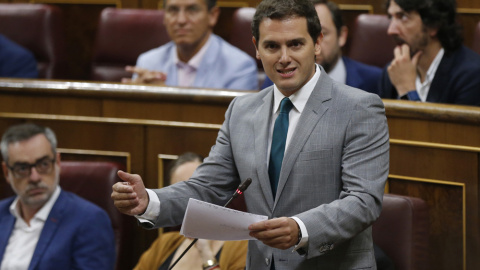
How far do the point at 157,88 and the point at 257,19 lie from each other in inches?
27.0

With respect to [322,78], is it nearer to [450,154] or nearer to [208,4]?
[450,154]

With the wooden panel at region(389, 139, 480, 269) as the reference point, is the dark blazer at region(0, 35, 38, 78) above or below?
above

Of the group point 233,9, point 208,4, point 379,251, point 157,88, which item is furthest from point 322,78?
point 233,9

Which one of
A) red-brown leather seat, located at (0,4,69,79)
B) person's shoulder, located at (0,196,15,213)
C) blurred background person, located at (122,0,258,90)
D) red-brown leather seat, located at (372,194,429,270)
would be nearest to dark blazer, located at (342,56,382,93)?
blurred background person, located at (122,0,258,90)

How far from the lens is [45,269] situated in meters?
1.43

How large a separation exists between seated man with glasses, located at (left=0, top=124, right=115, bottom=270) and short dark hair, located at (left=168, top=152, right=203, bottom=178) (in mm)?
160

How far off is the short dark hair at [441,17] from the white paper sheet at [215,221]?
871 mm

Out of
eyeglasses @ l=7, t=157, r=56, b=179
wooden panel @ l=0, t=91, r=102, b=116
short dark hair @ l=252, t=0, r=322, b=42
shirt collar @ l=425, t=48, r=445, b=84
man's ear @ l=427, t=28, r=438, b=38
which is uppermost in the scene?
short dark hair @ l=252, t=0, r=322, b=42

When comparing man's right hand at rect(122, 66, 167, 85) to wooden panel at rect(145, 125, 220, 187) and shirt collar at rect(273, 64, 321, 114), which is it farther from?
shirt collar at rect(273, 64, 321, 114)

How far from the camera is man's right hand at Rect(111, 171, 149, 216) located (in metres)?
0.81

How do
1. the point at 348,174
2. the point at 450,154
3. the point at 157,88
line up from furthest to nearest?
the point at 157,88, the point at 450,154, the point at 348,174

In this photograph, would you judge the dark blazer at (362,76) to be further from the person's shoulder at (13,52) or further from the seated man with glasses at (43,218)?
the person's shoulder at (13,52)

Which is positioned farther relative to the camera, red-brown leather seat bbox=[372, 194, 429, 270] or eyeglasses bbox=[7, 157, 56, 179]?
eyeglasses bbox=[7, 157, 56, 179]

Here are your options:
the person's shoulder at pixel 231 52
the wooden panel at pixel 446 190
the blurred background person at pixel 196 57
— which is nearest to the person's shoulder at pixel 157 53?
the blurred background person at pixel 196 57
